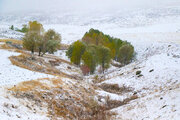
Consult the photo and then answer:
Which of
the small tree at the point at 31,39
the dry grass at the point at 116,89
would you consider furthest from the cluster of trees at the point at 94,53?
the dry grass at the point at 116,89

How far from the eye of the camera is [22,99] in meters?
14.4

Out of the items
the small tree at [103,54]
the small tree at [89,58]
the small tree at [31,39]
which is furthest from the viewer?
the small tree at [103,54]

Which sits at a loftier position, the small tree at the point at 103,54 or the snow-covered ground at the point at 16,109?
the snow-covered ground at the point at 16,109

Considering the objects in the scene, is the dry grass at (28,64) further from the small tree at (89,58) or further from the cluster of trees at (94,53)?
the cluster of trees at (94,53)

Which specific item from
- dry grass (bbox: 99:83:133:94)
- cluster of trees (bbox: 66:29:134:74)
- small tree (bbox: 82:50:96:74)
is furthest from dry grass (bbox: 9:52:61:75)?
cluster of trees (bbox: 66:29:134:74)

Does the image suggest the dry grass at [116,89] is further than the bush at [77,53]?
No

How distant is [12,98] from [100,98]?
481 inches

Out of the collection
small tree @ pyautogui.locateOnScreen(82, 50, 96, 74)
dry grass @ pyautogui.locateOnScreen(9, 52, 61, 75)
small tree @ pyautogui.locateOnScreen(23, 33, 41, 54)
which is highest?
small tree @ pyautogui.locateOnScreen(23, 33, 41, 54)

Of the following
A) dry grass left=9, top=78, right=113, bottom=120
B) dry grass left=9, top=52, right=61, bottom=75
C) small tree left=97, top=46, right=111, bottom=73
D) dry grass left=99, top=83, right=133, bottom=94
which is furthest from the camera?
small tree left=97, top=46, right=111, bottom=73

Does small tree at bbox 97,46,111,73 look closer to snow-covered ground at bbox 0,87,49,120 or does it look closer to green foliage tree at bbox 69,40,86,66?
green foliage tree at bbox 69,40,86,66

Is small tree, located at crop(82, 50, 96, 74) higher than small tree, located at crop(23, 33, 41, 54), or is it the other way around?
small tree, located at crop(23, 33, 41, 54)

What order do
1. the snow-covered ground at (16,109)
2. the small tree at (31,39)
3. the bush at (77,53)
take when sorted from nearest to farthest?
the snow-covered ground at (16,109) < the small tree at (31,39) < the bush at (77,53)

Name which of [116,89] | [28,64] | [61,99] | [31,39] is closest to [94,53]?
[31,39]

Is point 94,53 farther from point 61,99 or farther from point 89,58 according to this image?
point 61,99
